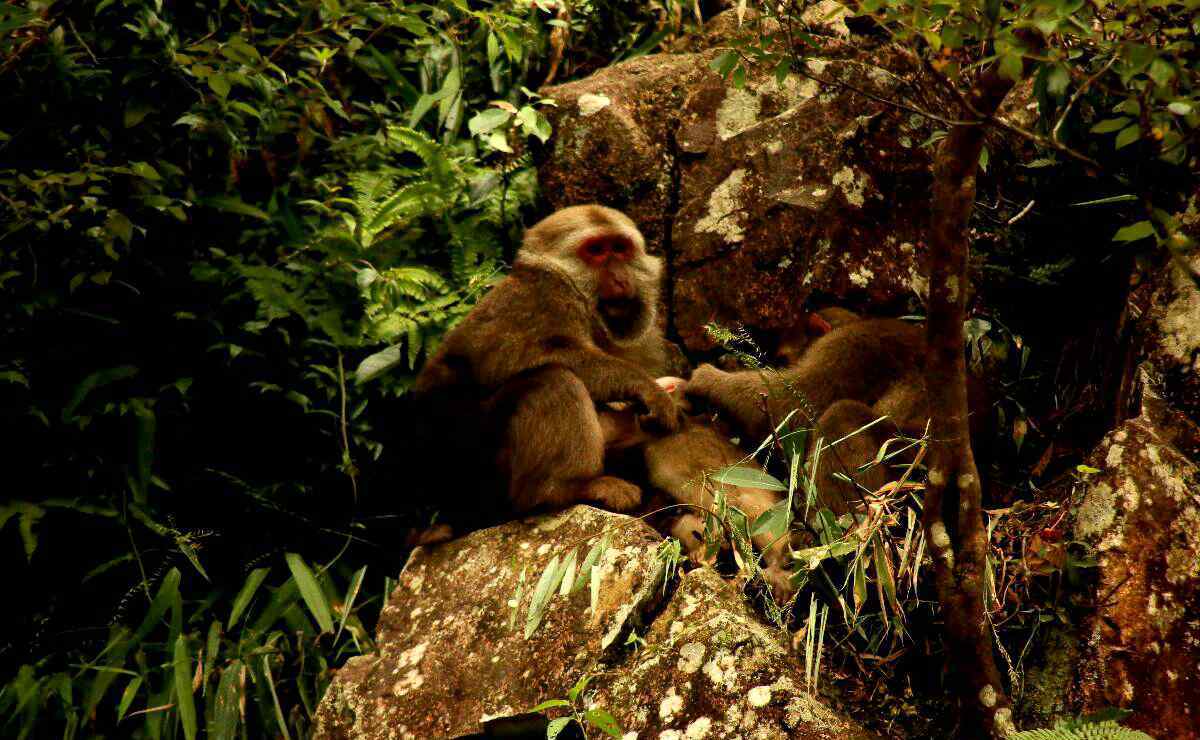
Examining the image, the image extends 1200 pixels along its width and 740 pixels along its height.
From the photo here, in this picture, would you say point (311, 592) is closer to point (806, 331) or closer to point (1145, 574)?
point (806, 331)

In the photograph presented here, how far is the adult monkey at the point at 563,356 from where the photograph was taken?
161 inches

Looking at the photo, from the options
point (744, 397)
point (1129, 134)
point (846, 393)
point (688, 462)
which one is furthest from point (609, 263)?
point (1129, 134)

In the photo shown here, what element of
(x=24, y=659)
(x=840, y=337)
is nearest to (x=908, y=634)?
(x=840, y=337)

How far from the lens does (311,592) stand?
14.6ft

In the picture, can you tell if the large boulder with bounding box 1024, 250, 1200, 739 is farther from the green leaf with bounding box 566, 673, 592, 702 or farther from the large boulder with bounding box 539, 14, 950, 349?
the large boulder with bounding box 539, 14, 950, 349

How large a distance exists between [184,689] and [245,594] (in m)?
0.52

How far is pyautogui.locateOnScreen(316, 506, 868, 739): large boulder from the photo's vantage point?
2979mm

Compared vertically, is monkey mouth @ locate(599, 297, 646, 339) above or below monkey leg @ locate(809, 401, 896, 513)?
above

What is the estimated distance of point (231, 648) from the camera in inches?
Result: 172

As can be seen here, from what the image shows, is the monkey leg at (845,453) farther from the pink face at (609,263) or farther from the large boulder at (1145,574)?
the pink face at (609,263)

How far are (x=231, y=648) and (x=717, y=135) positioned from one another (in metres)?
3.69

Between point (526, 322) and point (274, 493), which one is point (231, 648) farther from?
point (526, 322)

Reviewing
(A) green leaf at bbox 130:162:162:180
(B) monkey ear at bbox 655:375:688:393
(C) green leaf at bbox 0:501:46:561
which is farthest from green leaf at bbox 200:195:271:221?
(B) monkey ear at bbox 655:375:688:393

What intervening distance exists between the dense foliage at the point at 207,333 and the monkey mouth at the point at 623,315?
2.87ft
